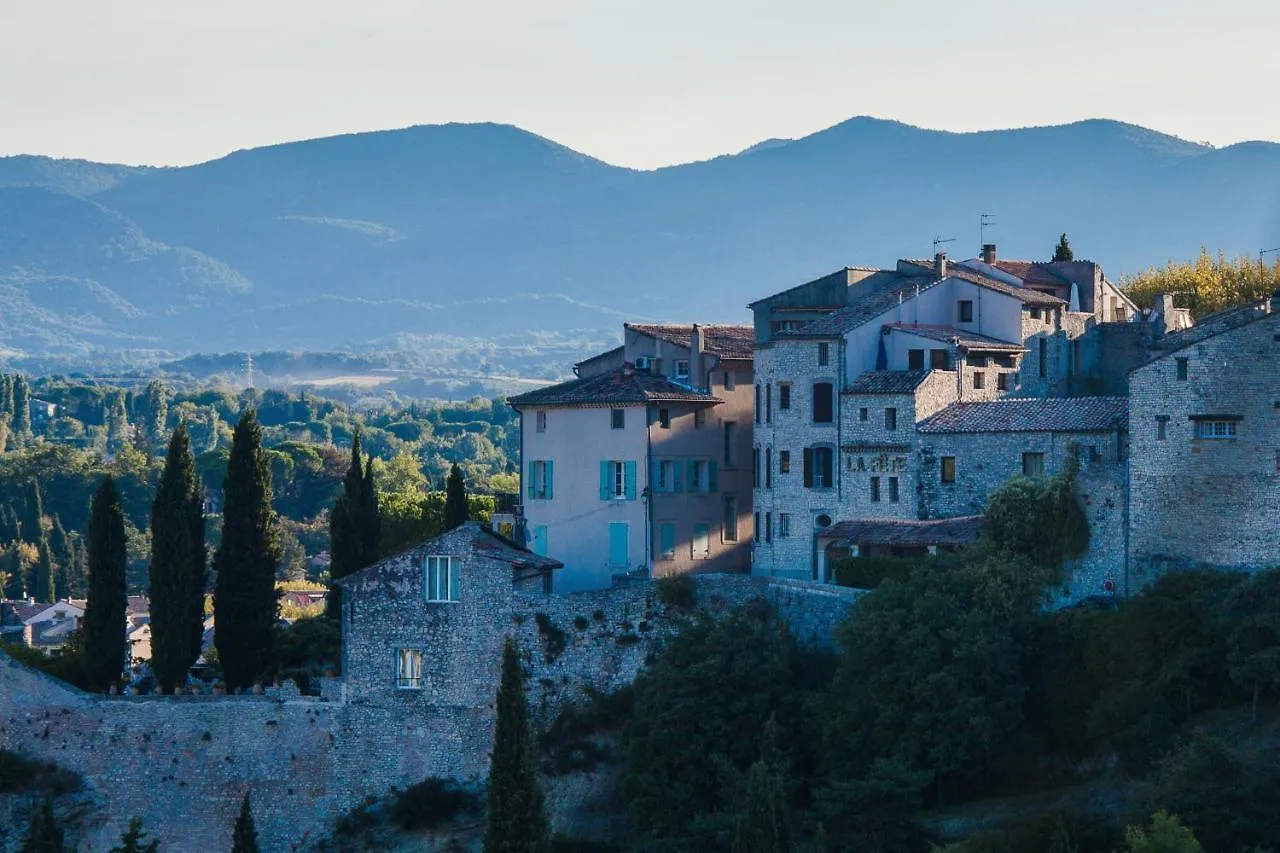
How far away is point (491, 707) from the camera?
5809 cm

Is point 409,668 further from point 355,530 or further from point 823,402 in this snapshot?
point 823,402

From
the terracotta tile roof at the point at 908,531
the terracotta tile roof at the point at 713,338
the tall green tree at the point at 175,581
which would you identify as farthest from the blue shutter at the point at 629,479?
the tall green tree at the point at 175,581

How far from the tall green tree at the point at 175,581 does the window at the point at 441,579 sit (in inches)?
289

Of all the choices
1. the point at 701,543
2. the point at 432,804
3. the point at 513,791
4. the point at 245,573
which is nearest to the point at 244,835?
the point at 432,804

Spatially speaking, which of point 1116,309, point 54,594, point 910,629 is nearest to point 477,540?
point 910,629

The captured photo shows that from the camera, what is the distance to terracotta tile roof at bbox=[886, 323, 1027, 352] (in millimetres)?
63406

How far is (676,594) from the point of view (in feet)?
191

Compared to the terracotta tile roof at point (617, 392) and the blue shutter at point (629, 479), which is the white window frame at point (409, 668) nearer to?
the blue shutter at point (629, 479)

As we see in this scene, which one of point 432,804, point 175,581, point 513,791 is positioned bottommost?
point 432,804

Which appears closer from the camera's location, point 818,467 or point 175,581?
point 175,581

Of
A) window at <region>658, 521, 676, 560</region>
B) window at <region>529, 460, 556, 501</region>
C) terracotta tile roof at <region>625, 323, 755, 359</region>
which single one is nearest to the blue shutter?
window at <region>658, 521, 676, 560</region>

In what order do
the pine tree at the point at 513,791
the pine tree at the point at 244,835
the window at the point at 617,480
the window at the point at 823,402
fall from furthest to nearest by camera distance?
1. the window at the point at 617,480
2. the window at the point at 823,402
3. the pine tree at the point at 244,835
4. the pine tree at the point at 513,791

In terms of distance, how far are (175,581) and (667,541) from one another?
13316 mm

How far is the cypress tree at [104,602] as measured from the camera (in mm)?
61969
